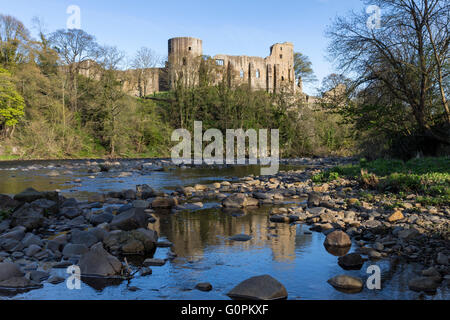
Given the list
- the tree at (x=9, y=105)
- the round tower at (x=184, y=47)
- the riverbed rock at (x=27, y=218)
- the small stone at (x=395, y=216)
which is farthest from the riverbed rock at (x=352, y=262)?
the round tower at (x=184, y=47)

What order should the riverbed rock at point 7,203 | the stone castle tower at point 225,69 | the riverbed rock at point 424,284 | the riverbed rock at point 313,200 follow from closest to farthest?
1. the riverbed rock at point 424,284
2. the riverbed rock at point 7,203
3. the riverbed rock at point 313,200
4. the stone castle tower at point 225,69

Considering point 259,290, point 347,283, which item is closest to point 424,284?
point 347,283

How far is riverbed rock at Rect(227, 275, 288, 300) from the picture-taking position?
195 inches

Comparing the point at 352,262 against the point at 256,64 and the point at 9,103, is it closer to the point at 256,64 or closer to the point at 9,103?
the point at 9,103

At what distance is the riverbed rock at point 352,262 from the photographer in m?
6.11

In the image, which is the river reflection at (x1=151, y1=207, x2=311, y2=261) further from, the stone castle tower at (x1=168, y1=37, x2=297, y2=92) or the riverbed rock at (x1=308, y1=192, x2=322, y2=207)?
the stone castle tower at (x1=168, y1=37, x2=297, y2=92)

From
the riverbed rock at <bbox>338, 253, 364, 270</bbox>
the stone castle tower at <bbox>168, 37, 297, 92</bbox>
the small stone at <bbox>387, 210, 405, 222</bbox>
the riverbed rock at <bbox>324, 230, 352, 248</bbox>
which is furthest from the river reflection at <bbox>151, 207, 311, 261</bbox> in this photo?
the stone castle tower at <bbox>168, 37, 297, 92</bbox>

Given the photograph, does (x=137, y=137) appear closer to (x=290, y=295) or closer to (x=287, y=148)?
(x=287, y=148)

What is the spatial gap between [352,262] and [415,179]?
6.47 m

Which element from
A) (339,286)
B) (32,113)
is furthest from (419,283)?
(32,113)

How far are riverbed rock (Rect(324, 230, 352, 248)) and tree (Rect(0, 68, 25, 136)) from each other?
1277 inches

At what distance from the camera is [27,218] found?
8359 mm

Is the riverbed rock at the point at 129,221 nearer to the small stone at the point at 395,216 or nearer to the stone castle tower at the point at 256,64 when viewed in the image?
the small stone at the point at 395,216

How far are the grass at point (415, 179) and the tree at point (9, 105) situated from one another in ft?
92.3
